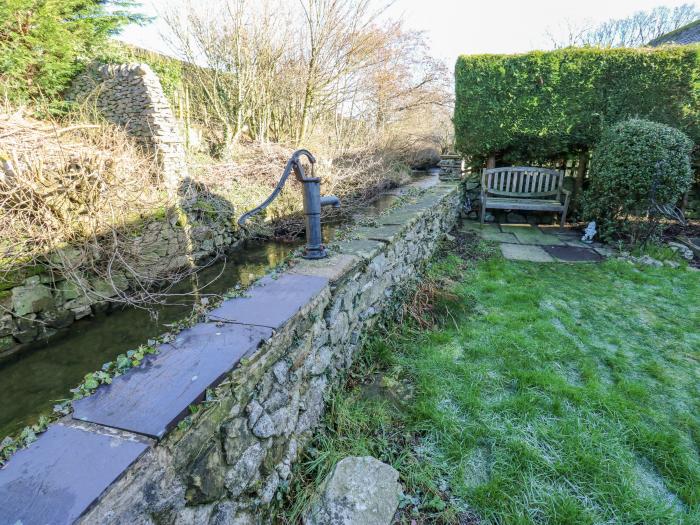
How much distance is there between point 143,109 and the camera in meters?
5.89

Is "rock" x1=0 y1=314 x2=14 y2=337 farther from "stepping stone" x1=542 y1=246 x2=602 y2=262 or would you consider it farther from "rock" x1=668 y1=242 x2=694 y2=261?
"rock" x1=668 y1=242 x2=694 y2=261

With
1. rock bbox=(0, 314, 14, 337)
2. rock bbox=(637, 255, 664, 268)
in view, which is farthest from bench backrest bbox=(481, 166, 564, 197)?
rock bbox=(0, 314, 14, 337)

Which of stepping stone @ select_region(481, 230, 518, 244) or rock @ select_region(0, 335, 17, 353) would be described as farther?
stepping stone @ select_region(481, 230, 518, 244)

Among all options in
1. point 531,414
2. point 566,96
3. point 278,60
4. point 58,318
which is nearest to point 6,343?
point 58,318

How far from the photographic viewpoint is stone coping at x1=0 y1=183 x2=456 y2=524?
74 cm

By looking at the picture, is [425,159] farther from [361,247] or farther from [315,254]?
[315,254]

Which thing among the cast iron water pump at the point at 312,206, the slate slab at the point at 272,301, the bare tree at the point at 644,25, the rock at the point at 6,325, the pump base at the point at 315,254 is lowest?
the rock at the point at 6,325

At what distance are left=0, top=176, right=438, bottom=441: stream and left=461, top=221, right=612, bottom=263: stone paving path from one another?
3736mm

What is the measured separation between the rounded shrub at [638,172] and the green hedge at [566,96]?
2.98 feet

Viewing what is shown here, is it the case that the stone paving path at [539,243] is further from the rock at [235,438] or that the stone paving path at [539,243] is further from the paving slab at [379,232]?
the rock at [235,438]

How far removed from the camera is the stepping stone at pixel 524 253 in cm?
480

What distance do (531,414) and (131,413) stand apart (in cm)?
201

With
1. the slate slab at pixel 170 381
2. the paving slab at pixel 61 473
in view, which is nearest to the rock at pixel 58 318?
the slate slab at pixel 170 381

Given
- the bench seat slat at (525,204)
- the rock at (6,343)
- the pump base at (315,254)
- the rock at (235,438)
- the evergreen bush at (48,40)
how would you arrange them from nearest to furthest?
1. the rock at (235,438)
2. the pump base at (315,254)
3. the rock at (6,343)
4. the evergreen bush at (48,40)
5. the bench seat slat at (525,204)
